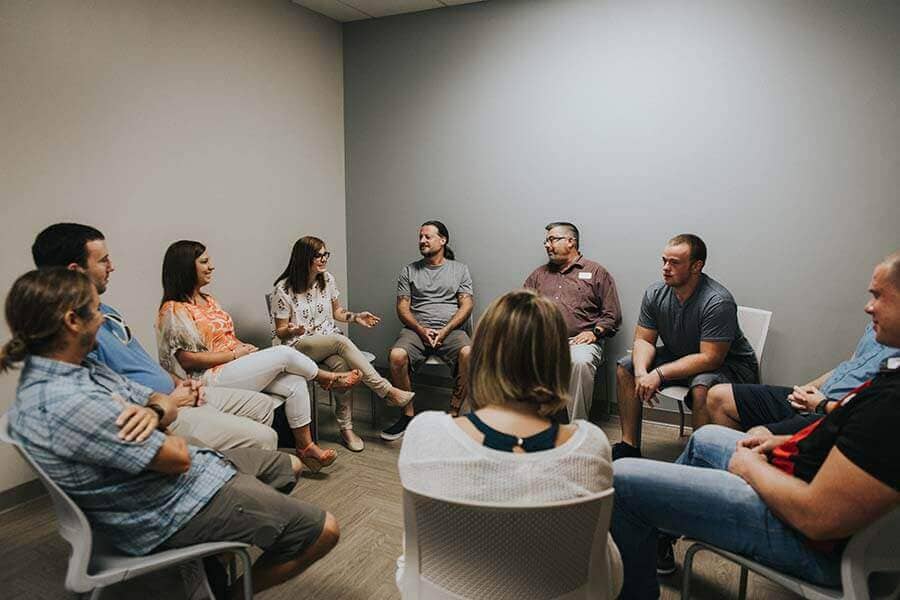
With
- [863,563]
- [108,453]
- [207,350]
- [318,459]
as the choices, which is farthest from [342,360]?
[863,563]

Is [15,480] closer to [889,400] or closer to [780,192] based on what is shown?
[889,400]

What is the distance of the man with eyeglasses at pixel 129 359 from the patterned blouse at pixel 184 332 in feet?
0.69

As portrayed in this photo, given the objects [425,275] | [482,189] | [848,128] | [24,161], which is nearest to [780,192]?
[848,128]

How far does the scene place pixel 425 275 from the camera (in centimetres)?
396

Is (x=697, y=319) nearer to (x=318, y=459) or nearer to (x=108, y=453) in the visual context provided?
(x=318, y=459)

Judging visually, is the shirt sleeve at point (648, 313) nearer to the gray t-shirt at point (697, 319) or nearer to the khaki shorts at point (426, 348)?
the gray t-shirt at point (697, 319)

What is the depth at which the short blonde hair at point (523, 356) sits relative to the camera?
121cm

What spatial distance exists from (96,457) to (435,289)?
2.80m

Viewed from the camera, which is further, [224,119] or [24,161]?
[224,119]

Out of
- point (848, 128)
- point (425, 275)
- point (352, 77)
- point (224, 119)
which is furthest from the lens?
point (352, 77)

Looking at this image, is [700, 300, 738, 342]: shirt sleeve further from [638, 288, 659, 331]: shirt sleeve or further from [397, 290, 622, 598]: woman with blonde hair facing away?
[397, 290, 622, 598]: woman with blonde hair facing away

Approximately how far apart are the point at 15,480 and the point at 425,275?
2.59 metres

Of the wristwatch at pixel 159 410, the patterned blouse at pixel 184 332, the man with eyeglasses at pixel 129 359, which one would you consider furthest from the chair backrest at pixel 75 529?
the patterned blouse at pixel 184 332

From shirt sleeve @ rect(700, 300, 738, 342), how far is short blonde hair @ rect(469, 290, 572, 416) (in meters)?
1.83
